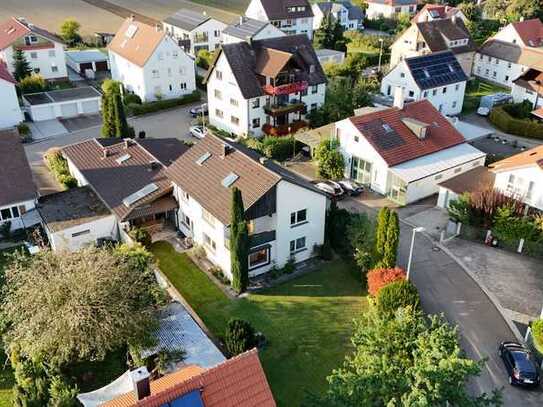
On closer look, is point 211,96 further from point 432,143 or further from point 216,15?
point 216,15

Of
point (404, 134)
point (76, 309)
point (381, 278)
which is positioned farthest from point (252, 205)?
point (404, 134)

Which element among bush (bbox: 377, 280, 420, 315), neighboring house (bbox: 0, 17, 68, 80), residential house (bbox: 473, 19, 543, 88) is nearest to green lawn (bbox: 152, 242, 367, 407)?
bush (bbox: 377, 280, 420, 315)

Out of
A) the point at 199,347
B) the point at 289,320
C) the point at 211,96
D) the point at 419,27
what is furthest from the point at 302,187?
the point at 419,27

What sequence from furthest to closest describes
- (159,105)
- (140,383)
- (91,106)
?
(159,105) → (91,106) → (140,383)

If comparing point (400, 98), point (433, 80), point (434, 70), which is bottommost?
point (433, 80)

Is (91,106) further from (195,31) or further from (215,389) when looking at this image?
(215,389)

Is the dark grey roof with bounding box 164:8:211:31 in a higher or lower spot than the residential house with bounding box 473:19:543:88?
higher

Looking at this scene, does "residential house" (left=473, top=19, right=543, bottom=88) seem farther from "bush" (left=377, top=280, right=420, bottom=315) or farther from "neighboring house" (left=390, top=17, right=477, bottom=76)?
"bush" (left=377, top=280, right=420, bottom=315)

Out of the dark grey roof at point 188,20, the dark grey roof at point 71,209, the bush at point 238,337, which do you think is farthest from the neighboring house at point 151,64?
the bush at point 238,337
